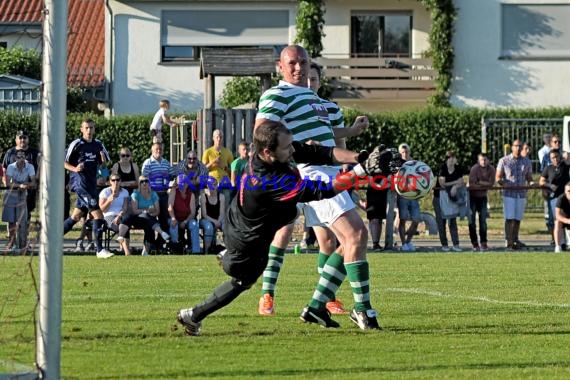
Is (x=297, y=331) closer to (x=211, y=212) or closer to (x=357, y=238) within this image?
(x=357, y=238)

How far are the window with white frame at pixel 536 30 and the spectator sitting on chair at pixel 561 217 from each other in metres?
19.4

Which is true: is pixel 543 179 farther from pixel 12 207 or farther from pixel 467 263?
pixel 12 207

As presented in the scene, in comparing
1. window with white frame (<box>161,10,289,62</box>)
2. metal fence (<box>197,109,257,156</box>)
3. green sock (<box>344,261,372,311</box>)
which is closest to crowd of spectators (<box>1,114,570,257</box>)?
metal fence (<box>197,109,257,156</box>)

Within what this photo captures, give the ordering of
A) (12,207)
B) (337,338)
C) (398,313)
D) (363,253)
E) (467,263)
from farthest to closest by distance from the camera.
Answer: (12,207) < (467,263) < (398,313) < (363,253) < (337,338)

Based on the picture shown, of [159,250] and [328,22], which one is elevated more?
[328,22]

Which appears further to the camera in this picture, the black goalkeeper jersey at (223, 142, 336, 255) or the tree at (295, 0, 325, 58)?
the tree at (295, 0, 325, 58)

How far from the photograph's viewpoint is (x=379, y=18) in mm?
40875

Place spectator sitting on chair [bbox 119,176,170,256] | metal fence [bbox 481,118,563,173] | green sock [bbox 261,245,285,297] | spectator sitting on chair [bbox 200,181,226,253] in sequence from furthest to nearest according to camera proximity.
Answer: metal fence [bbox 481,118,563,173] → spectator sitting on chair [bbox 200,181,226,253] → spectator sitting on chair [bbox 119,176,170,256] → green sock [bbox 261,245,285,297]

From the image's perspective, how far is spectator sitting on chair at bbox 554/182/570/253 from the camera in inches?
840

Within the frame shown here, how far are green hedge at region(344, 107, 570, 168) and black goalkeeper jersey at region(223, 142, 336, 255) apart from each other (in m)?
27.4

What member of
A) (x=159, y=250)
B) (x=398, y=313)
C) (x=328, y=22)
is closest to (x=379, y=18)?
(x=328, y=22)

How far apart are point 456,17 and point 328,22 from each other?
4012 millimetres

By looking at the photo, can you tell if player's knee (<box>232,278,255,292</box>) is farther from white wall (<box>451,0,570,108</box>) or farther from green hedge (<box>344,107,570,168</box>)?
white wall (<box>451,0,570,108</box>)

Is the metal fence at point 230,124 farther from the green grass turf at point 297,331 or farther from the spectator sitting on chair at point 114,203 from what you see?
the green grass turf at point 297,331
